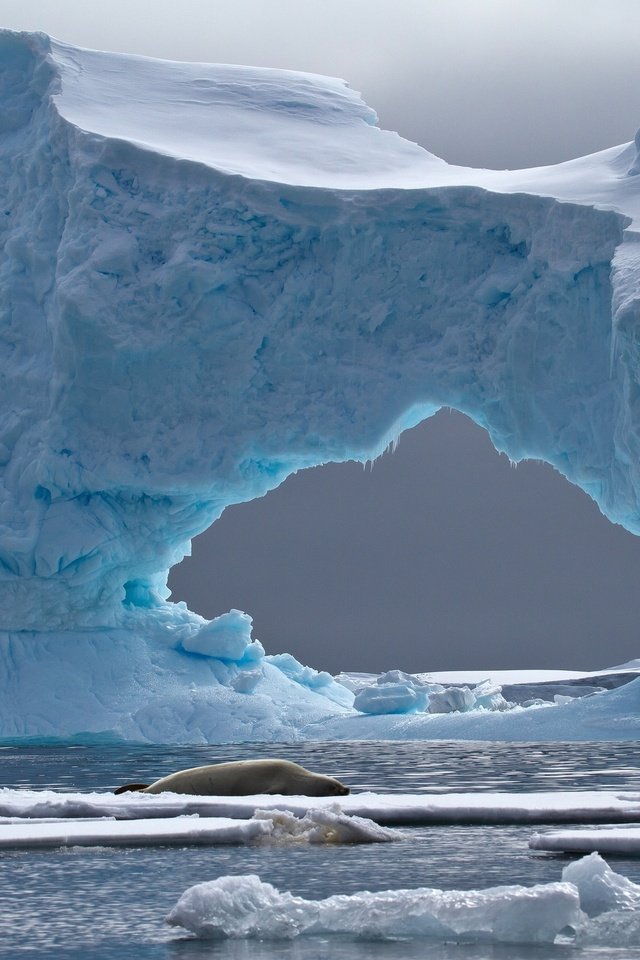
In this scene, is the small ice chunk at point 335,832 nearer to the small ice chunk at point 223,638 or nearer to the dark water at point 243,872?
the dark water at point 243,872

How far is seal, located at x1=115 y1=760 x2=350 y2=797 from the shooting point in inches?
315

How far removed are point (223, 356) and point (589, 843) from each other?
13.2 metres

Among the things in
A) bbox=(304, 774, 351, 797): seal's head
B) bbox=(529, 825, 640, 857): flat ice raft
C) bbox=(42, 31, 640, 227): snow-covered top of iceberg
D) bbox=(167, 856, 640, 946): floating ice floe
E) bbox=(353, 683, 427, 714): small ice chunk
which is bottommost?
bbox=(167, 856, 640, 946): floating ice floe

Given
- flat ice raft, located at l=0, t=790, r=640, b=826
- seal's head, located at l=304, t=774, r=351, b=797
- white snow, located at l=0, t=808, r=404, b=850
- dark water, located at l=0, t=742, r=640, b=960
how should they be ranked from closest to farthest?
dark water, located at l=0, t=742, r=640, b=960
white snow, located at l=0, t=808, r=404, b=850
flat ice raft, located at l=0, t=790, r=640, b=826
seal's head, located at l=304, t=774, r=351, b=797

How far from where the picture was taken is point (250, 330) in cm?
1792

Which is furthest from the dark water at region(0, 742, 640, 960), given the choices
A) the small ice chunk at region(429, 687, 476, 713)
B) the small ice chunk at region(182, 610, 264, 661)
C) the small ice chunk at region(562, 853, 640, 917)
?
the small ice chunk at region(429, 687, 476, 713)

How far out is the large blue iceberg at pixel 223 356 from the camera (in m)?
17.0

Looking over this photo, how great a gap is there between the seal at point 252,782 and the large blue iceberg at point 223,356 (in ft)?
28.6

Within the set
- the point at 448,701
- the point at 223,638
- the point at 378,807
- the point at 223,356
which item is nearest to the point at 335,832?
the point at 378,807

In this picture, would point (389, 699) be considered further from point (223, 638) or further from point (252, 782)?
point (252, 782)

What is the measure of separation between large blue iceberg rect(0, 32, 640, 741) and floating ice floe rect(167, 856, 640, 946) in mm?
12597

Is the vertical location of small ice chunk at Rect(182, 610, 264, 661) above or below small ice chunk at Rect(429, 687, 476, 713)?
above

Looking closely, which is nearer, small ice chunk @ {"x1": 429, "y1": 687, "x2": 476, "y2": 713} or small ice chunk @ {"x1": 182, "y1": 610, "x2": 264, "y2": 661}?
small ice chunk @ {"x1": 182, "y1": 610, "x2": 264, "y2": 661}

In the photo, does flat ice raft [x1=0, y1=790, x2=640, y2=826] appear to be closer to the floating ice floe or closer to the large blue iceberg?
the floating ice floe
